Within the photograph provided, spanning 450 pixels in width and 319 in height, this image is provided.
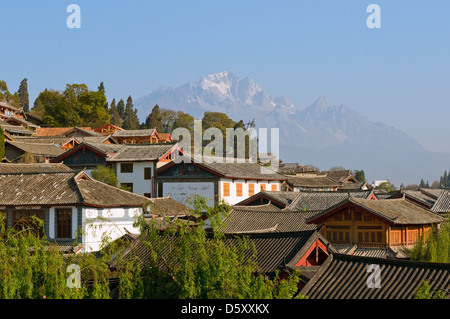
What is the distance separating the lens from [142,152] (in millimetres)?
54156

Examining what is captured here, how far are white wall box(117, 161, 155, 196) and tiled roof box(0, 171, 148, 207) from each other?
56.0ft

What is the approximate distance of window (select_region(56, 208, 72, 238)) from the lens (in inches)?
1234

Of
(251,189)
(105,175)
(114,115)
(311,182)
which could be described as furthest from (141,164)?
(114,115)

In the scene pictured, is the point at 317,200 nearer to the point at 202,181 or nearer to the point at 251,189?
the point at 202,181

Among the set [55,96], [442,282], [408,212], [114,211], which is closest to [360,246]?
[408,212]

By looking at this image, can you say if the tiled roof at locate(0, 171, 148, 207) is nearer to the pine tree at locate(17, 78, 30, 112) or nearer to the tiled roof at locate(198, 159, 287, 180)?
the tiled roof at locate(198, 159, 287, 180)

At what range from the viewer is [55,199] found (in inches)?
1246

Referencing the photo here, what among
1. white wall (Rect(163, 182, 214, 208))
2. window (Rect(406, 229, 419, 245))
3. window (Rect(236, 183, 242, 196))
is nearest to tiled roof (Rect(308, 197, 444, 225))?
window (Rect(406, 229, 419, 245))

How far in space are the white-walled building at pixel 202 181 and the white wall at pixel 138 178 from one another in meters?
1.20

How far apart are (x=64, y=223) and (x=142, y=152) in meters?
23.0

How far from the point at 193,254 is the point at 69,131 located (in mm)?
71789

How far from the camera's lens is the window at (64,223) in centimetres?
3134

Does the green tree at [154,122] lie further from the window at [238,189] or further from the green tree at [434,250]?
the green tree at [434,250]
